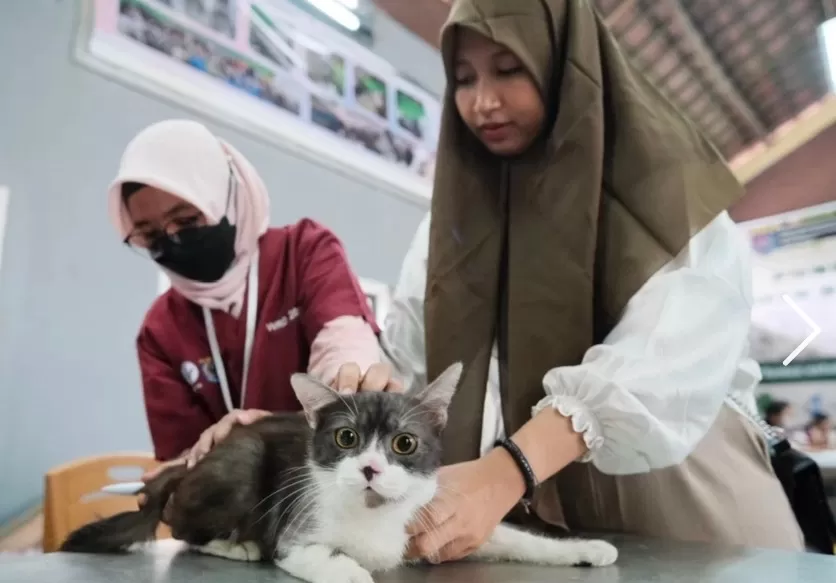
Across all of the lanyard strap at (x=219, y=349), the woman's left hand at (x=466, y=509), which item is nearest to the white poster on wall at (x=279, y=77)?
the lanyard strap at (x=219, y=349)

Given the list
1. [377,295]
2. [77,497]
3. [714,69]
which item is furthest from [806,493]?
[714,69]

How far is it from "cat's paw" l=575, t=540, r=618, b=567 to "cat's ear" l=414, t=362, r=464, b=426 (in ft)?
0.71

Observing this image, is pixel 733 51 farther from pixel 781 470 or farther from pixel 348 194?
pixel 781 470

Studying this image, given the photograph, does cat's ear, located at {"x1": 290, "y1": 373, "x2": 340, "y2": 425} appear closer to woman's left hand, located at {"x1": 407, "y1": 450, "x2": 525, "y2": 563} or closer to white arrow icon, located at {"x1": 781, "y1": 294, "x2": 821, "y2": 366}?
woman's left hand, located at {"x1": 407, "y1": 450, "x2": 525, "y2": 563}

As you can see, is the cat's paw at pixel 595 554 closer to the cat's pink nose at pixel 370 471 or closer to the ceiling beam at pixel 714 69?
the cat's pink nose at pixel 370 471

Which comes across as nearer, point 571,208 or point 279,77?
point 571,208

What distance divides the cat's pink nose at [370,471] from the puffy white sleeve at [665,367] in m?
0.22

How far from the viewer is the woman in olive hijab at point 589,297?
0.73m

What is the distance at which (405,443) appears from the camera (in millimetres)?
701

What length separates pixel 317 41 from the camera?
2.31m

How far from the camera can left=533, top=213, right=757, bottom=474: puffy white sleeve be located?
716 millimetres

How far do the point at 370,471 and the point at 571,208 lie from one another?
0.46 m

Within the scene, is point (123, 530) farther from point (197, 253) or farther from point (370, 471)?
point (197, 253)

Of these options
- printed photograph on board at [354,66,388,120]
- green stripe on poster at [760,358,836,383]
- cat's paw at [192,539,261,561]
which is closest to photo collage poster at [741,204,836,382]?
green stripe on poster at [760,358,836,383]
